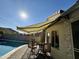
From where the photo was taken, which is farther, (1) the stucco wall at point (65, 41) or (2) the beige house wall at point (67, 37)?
(1) the stucco wall at point (65, 41)

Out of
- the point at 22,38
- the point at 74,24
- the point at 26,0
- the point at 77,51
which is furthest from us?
the point at 22,38

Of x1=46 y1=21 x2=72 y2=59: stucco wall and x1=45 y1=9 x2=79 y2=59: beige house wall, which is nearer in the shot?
x1=45 y1=9 x2=79 y2=59: beige house wall

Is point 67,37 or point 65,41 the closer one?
point 67,37

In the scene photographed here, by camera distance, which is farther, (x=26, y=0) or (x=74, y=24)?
(x=26, y=0)

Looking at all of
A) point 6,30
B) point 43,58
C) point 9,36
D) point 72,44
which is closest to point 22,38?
point 9,36

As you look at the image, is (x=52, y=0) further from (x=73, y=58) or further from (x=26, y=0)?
(x=73, y=58)

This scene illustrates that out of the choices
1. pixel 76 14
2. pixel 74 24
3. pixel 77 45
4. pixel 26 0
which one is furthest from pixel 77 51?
pixel 26 0

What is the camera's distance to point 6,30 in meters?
53.5

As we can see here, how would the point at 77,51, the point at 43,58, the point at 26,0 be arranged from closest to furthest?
the point at 77,51
the point at 43,58
the point at 26,0

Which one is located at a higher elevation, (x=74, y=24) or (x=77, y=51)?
(x=74, y=24)

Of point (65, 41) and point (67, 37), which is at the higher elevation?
point (67, 37)

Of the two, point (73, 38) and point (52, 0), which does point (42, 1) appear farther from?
point (73, 38)

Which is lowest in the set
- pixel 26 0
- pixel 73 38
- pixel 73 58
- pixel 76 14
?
pixel 73 58

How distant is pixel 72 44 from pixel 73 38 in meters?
0.40
